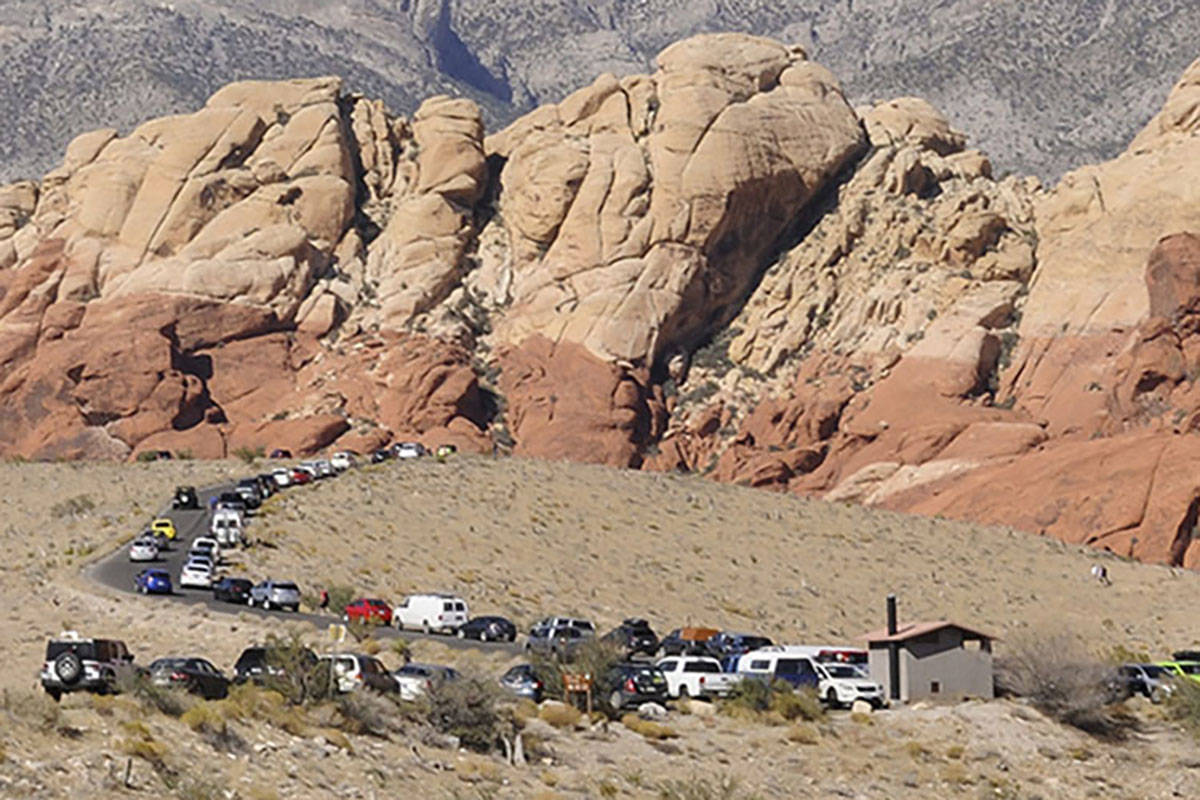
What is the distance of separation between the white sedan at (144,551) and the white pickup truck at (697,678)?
26.2 m

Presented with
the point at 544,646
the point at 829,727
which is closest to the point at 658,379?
the point at 544,646

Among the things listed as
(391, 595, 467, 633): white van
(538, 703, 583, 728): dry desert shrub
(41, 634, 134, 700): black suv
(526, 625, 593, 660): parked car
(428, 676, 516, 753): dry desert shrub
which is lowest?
(391, 595, 467, 633): white van

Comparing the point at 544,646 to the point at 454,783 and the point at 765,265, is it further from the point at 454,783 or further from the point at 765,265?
the point at 765,265

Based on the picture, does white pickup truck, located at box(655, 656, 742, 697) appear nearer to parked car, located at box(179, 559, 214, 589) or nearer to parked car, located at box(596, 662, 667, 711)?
parked car, located at box(596, 662, 667, 711)

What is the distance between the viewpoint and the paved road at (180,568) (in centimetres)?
5656

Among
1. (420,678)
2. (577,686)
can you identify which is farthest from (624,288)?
(420,678)

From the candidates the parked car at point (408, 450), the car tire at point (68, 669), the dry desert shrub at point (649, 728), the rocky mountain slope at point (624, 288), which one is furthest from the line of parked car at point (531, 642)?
the rocky mountain slope at point (624, 288)

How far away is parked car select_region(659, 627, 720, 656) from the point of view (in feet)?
181

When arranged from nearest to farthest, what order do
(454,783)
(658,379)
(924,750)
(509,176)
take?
(454,783) → (924,750) → (658,379) → (509,176)

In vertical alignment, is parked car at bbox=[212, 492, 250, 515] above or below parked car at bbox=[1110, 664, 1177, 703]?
above

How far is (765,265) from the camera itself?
113 m

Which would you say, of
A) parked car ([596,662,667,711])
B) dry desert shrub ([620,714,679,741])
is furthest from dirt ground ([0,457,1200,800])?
parked car ([596,662,667,711])

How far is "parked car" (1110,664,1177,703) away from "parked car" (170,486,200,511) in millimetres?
40465

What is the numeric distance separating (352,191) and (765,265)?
24.2 meters
